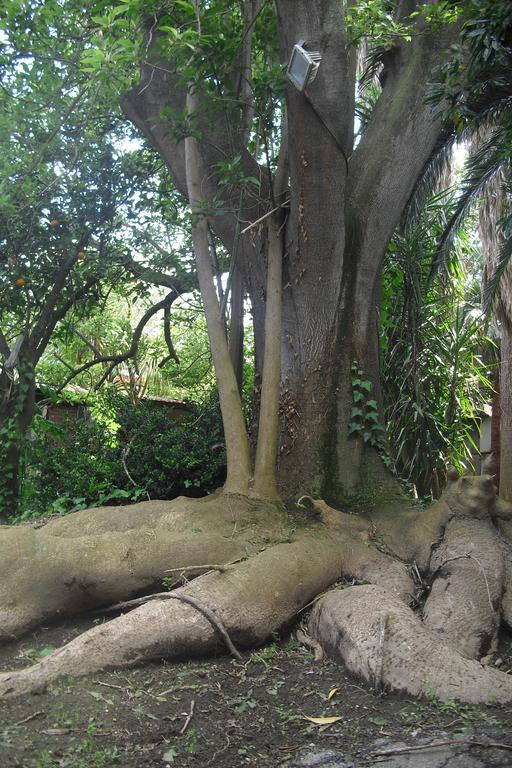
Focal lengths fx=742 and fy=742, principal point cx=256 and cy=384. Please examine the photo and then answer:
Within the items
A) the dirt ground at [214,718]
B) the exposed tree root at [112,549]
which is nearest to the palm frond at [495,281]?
the exposed tree root at [112,549]

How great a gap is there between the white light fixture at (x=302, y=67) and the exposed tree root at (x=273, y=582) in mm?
3308

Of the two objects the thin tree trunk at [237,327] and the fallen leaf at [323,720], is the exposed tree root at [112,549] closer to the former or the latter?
the fallen leaf at [323,720]

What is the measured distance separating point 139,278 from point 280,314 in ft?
12.1

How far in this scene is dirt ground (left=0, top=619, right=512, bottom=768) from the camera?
3430 mm

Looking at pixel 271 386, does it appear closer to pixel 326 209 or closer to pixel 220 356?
pixel 220 356

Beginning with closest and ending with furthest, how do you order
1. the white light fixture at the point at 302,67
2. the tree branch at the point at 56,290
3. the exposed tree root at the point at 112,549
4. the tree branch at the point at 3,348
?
the exposed tree root at the point at 112,549 < the white light fixture at the point at 302,67 < the tree branch at the point at 3,348 < the tree branch at the point at 56,290

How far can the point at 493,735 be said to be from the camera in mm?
3504

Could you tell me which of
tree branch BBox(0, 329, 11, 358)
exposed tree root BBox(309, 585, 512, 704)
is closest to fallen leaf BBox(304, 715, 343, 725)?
exposed tree root BBox(309, 585, 512, 704)

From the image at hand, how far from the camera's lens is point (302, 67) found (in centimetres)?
572

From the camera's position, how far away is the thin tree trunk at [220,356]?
6.00 metres

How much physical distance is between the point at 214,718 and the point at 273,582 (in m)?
1.20

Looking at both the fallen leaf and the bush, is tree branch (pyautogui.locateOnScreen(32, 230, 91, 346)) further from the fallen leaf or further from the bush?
the fallen leaf

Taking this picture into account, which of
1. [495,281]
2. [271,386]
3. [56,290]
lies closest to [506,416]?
[495,281]

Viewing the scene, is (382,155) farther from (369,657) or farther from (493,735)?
(493,735)
